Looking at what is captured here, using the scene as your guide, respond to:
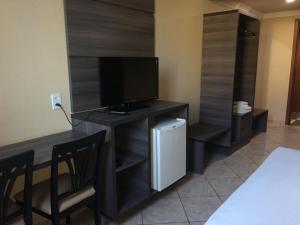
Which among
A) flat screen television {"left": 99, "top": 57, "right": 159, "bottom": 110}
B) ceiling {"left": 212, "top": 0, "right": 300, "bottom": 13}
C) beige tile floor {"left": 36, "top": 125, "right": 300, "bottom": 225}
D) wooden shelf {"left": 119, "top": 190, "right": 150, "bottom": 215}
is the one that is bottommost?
beige tile floor {"left": 36, "top": 125, "right": 300, "bottom": 225}

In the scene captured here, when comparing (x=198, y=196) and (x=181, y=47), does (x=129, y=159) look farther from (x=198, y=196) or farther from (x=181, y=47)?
(x=181, y=47)

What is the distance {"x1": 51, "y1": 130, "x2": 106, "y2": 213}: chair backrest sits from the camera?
1.56 metres

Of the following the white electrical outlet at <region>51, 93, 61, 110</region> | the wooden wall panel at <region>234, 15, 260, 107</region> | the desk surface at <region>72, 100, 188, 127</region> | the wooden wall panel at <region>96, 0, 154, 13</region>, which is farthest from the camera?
the wooden wall panel at <region>234, 15, 260, 107</region>

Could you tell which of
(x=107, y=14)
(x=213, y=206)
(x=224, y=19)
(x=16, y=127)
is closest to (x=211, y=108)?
(x=224, y=19)

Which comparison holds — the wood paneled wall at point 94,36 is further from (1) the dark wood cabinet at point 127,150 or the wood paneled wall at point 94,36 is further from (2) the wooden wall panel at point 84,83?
(1) the dark wood cabinet at point 127,150

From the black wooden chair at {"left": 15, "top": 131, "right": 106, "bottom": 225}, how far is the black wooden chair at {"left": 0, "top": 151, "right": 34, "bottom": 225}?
16 cm

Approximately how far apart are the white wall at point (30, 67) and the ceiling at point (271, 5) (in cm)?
290

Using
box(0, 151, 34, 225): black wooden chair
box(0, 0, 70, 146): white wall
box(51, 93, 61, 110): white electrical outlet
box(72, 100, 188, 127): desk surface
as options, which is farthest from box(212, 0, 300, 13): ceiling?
box(0, 151, 34, 225): black wooden chair

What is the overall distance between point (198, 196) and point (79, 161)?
141 cm

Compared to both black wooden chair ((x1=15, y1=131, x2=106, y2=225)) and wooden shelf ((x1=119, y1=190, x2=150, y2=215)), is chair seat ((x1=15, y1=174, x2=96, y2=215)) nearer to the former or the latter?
black wooden chair ((x1=15, y1=131, x2=106, y2=225))

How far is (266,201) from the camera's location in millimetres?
1327

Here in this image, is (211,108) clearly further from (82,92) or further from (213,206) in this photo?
(82,92)

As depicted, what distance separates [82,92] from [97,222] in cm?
108

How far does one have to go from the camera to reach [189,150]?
312 centimetres
